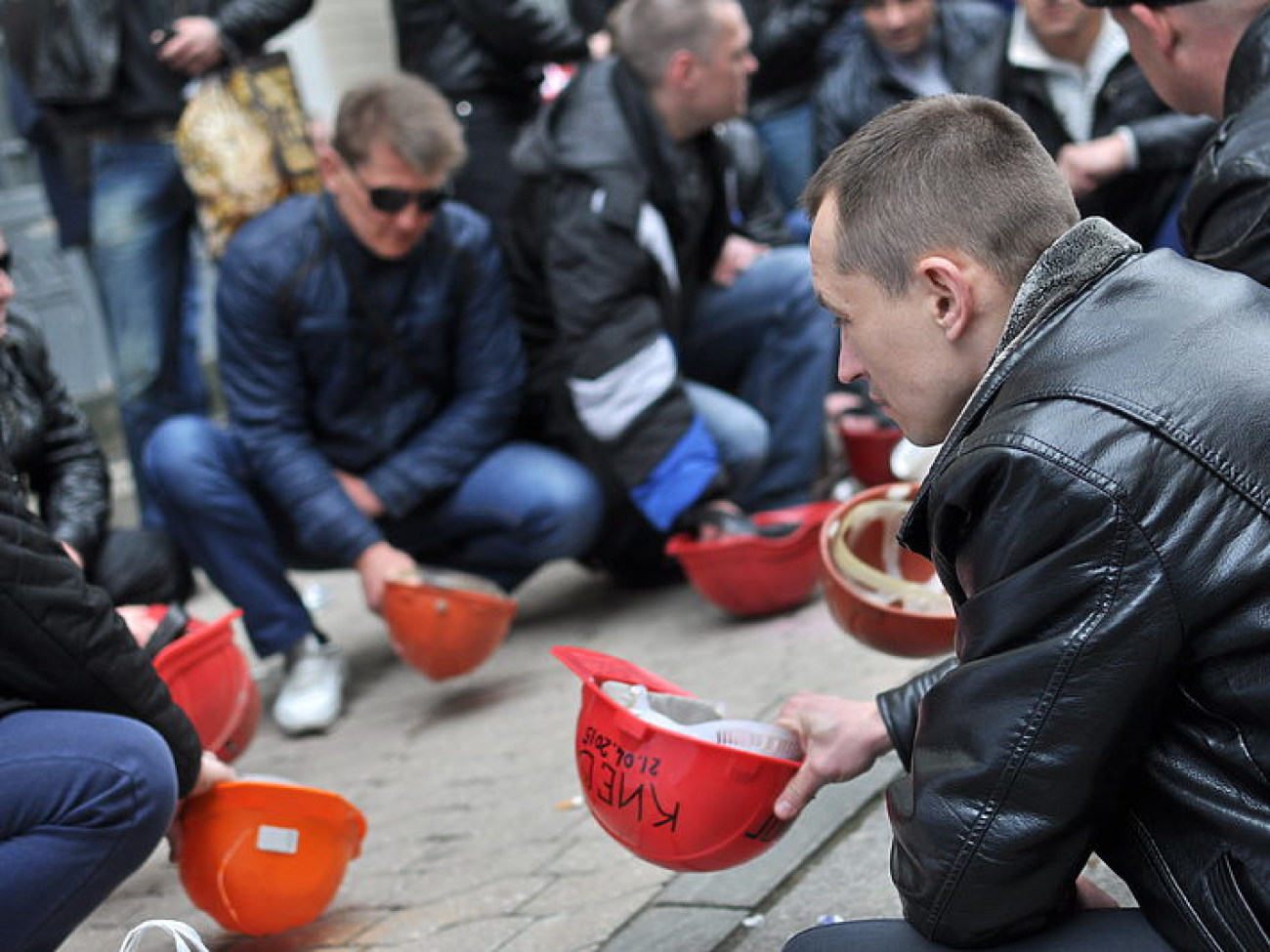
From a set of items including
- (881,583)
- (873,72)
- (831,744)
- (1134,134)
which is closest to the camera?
(831,744)

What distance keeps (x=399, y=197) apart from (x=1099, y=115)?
6.34 feet

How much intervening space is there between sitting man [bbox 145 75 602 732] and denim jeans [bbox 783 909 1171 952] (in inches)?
86.1

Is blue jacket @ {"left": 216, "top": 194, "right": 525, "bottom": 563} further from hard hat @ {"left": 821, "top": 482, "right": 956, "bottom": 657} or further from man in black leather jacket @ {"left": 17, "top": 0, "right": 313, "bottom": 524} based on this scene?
hard hat @ {"left": 821, "top": 482, "right": 956, "bottom": 657}

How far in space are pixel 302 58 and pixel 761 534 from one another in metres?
6.07

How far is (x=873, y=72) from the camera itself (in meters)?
5.23

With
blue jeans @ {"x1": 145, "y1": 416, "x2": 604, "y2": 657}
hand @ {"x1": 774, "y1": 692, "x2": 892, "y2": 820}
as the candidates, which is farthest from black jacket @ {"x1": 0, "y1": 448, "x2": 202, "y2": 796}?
blue jeans @ {"x1": 145, "y1": 416, "x2": 604, "y2": 657}

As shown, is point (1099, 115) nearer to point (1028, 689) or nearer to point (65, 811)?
point (1028, 689)

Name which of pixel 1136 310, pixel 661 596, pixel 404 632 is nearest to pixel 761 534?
pixel 661 596

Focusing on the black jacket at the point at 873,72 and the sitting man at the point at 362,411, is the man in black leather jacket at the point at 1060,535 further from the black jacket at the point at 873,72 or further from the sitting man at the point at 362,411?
the black jacket at the point at 873,72

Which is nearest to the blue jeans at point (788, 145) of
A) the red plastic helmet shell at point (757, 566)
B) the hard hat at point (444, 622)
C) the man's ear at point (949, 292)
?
the red plastic helmet shell at point (757, 566)

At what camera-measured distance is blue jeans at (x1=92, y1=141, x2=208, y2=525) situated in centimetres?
486

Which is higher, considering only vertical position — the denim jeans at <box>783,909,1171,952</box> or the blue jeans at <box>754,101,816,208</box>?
the denim jeans at <box>783,909,1171,952</box>

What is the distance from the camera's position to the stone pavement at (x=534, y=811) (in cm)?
262

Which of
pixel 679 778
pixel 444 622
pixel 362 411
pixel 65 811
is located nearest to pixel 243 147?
pixel 362 411
